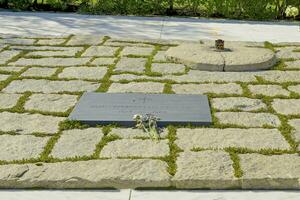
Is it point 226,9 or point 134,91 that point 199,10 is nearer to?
point 226,9

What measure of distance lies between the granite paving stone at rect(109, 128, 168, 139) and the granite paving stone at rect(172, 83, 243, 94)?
1010 mm

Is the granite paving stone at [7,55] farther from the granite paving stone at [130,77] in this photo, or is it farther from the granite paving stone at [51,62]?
the granite paving stone at [130,77]

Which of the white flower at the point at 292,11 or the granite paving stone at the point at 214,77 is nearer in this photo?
the granite paving stone at the point at 214,77

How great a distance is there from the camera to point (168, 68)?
5473mm

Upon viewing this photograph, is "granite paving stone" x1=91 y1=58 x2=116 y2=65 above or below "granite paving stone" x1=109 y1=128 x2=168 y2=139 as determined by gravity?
below

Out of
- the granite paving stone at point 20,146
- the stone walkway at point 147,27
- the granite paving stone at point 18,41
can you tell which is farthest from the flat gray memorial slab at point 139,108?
the stone walkway at point 147,27

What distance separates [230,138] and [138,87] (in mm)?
1394

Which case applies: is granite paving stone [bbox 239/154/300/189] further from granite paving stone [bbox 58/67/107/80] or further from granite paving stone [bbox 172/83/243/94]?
granite paving stone [bbox 58/67/107/80]

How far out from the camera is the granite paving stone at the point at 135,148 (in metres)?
3.31

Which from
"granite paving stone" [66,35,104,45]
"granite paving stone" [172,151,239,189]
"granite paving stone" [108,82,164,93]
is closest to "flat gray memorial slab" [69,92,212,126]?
"granite paving stone" [108,82,164,93]

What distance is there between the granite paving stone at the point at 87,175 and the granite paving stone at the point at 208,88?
1579 millimetres

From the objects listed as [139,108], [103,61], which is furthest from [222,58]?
[139,108]

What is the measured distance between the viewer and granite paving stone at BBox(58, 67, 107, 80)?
5137 millimetres

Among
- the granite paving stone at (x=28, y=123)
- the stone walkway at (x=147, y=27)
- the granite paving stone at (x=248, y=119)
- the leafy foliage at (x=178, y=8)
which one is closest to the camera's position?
the granite paving stone at (x=28, y=123)
